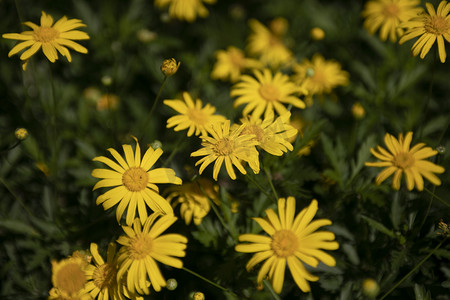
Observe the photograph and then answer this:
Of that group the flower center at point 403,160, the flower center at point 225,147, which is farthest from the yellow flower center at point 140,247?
the flower center at point 403,160

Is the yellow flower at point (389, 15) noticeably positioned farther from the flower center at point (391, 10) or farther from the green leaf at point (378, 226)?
the green leaf at point (378, 226)

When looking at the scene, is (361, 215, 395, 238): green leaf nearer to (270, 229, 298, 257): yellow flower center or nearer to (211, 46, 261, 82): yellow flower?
(270, 229, 298, 257): yellow flower center

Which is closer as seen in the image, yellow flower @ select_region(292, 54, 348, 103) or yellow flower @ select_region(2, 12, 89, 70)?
yellow flower @ select_region(2, 12, 89, 70)

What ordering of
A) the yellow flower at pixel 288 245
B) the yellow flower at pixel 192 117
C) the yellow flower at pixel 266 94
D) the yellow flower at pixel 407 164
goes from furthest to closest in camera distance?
the yellow flower at pixel 266 94 → the yellow flower at pixel 192 117 → the yellow flower at pixel 407 164 → the yellow flower at pixel 288 245

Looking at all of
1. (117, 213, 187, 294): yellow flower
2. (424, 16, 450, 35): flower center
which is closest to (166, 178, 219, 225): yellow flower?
(117, 213, 187, 294): yellow flower

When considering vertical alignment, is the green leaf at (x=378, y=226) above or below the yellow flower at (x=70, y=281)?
above

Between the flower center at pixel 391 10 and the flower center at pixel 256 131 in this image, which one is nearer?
the flower center at pixel 256 131

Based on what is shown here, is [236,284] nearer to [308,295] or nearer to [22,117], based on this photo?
[308,295]
